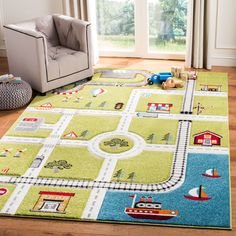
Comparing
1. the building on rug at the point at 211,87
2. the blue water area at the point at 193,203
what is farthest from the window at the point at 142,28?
the blue water area at the point at 193,203

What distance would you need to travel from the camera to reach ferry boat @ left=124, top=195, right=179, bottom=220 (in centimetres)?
376

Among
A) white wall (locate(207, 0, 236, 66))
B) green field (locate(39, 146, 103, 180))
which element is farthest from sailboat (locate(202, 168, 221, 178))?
white wall (locate(207, 0, 236, 66))

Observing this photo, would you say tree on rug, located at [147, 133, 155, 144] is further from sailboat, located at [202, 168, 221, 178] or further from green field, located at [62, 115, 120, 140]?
sailboat, located at [202, 168, 221, 178]

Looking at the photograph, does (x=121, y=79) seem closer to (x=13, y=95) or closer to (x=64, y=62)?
(x=64, y=62)

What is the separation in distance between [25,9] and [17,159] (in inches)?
114

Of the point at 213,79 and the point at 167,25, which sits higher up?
the point at 167,25

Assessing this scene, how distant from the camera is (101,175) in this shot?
4.29 metres

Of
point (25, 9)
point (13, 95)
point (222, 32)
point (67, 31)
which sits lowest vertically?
point (13, 95)

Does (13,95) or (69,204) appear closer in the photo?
(69,204)

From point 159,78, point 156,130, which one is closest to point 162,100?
point 159,78

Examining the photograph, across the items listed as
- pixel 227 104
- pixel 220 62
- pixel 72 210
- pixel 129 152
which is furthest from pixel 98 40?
pixel 72 210

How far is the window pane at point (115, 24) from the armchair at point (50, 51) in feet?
2.27

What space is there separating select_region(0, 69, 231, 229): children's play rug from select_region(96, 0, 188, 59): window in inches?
31.8

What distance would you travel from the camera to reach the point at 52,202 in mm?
3965
